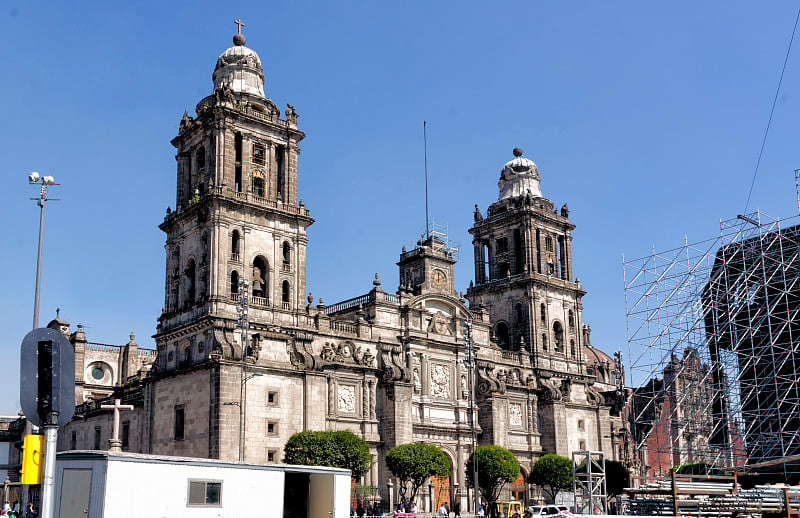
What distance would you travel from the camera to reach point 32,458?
366 inches

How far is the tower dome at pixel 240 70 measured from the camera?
57906 mm

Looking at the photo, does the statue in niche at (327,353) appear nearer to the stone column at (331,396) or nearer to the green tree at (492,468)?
the stone column at (331,396)

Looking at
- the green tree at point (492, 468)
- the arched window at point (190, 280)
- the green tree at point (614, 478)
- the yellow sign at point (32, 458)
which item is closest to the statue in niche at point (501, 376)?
the green tree at point (492, 468)

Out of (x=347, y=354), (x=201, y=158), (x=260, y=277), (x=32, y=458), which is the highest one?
(x=201, y=158)

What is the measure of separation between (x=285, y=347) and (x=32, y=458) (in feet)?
142

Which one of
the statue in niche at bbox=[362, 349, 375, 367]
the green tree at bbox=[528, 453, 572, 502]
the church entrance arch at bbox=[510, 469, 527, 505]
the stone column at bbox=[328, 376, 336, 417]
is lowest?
the church entrance arch at bbox=[510, 469, 527, 505]

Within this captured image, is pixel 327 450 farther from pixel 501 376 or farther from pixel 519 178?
pixel 519 178

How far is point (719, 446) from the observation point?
168ft

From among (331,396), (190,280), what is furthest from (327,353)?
(190,280)

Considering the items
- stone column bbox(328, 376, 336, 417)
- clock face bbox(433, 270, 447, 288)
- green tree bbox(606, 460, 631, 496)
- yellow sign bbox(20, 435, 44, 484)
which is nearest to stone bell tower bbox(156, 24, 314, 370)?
stone column bbox(328, 376, 336, 417)

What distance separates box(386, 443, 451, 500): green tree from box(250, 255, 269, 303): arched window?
1268 centimetres

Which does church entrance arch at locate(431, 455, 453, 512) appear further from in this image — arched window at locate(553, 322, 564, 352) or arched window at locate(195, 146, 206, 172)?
arched window at locate(195, 146, 206, 172)

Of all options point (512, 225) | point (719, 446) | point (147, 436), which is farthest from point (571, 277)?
point (147, 436)

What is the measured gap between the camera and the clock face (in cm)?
6327
